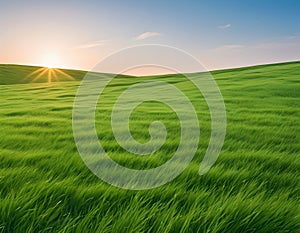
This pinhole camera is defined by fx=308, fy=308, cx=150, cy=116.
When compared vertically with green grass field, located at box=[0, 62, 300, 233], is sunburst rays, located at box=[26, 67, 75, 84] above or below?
above

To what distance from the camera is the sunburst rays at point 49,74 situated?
56781 millimetres

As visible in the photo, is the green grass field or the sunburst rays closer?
the green grass field

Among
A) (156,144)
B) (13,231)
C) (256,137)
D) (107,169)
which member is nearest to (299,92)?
(256,137)

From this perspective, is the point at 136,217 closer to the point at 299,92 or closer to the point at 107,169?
the point at 107,169

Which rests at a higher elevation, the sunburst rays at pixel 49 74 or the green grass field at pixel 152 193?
the sunburst rays at pixel 49 74

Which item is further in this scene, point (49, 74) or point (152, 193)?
point (49, 74)

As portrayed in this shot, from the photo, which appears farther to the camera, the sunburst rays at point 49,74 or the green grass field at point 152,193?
the sunburst rays at point 49,74

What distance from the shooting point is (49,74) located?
60.9 meters

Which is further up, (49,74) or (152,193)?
(49,74)

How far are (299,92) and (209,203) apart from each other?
1578 centimetres

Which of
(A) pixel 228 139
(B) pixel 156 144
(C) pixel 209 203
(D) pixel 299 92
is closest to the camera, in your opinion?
(C) pixel 209 203

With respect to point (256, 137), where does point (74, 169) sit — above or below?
above

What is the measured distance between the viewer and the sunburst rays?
56.8m

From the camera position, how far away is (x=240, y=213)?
8.11 feet
